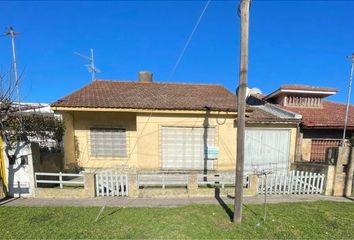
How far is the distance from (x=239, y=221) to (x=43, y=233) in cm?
470

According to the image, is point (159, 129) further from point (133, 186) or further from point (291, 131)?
point (291, 131)

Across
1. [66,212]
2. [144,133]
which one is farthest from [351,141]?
[66,212]

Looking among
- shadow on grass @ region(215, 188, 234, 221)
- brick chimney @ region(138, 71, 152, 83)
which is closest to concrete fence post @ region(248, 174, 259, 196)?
shadow on grass @ region(215, 188, 234, 221)

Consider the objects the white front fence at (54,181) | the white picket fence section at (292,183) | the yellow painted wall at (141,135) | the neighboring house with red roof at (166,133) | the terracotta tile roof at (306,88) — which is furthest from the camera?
the terracotta tile roof at (306,88)

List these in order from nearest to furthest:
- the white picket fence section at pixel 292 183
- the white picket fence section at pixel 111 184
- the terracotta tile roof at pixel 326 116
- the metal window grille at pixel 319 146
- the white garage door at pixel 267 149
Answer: the white picket fence section at pixel 111 184 < the white picket fence section at pixel 292 183 < the white garage door at pixel 267 149 < the terracotta tile roof at pixel 326 116 < the metal window grille at pixel 319 146

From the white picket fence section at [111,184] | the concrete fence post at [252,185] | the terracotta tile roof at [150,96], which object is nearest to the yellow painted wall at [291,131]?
the terracotta tile roof at [150,96]

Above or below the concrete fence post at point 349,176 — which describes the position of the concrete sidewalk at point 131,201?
below

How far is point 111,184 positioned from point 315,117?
11704 millimetres

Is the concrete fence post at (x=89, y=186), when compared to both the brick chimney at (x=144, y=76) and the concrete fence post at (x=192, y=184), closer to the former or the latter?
the concrete fence post at (x=192, y=184)

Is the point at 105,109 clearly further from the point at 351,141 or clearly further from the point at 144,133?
the point at 351,141

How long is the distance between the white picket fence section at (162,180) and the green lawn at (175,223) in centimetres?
140

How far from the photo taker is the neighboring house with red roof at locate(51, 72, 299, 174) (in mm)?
9359

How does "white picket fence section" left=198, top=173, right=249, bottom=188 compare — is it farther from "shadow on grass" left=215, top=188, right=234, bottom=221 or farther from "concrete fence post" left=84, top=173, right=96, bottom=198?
"concrete fence post" left=84, top=173, right=96, bottom=198

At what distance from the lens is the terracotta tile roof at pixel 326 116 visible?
10603mm
